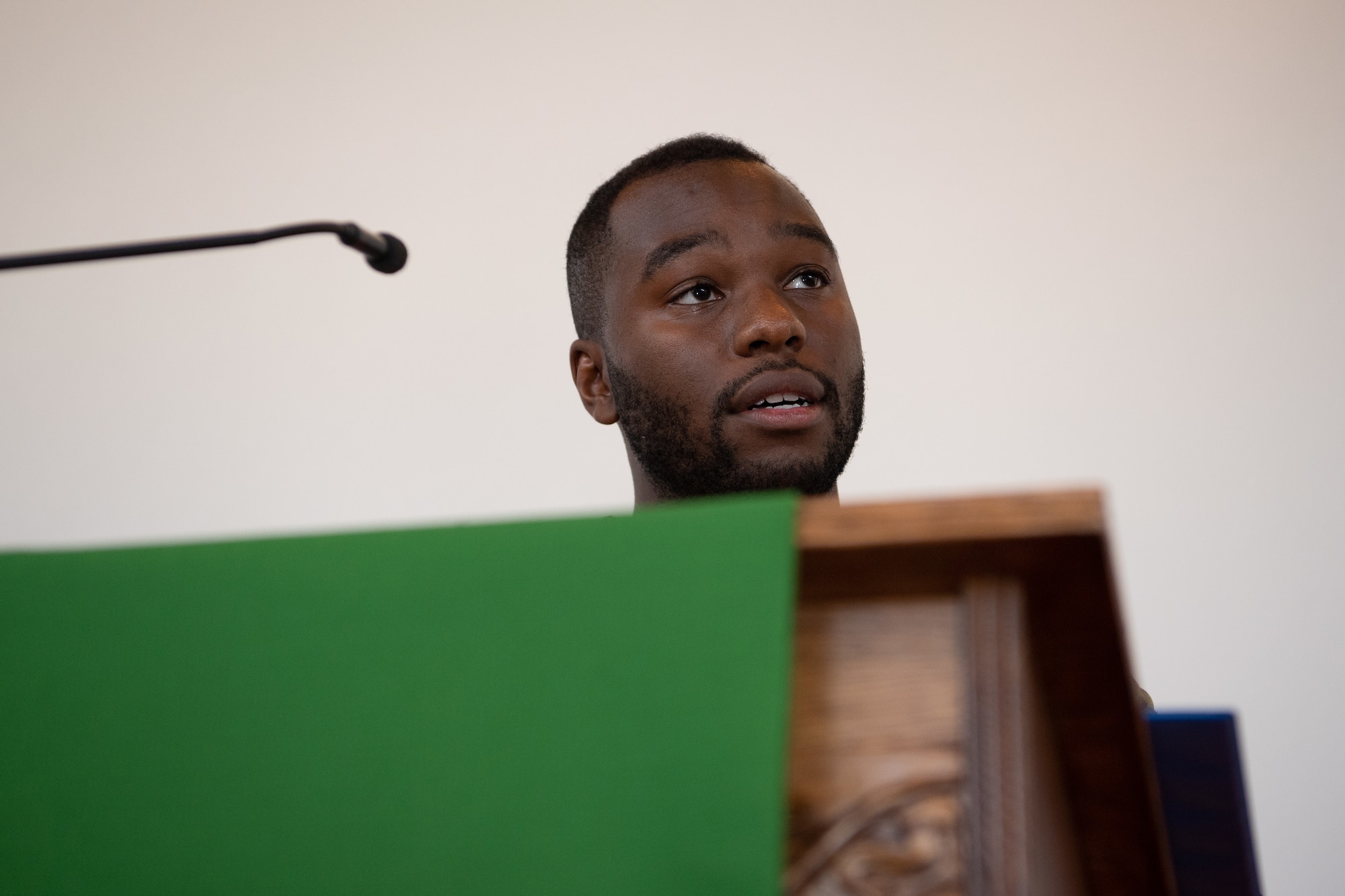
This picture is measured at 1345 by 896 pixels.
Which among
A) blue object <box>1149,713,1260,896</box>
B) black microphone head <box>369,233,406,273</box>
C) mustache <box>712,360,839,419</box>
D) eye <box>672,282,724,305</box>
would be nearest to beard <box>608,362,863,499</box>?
mustache <box>712,360,839,419</box>

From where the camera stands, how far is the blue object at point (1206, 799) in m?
0.64

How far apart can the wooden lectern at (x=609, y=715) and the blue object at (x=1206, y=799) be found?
0.09m

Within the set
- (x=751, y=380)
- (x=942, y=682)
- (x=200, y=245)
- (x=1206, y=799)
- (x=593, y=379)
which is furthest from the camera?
(x=593, y=379)

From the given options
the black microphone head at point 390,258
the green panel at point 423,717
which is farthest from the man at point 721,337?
the green panel at point 423,717

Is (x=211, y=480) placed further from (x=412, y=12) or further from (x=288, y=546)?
(x=288, y=546)

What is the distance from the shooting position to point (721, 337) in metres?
1.40

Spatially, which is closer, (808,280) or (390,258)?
(390,258)

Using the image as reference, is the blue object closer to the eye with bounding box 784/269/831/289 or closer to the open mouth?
the open mouth

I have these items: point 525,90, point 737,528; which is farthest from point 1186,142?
point 737,528

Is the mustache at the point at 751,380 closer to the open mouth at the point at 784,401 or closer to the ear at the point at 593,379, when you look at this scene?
the open mouth at the point at 784,401

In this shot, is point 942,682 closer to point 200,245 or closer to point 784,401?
point 200,245

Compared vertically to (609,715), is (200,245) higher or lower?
higher

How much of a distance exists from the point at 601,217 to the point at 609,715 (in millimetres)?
1283

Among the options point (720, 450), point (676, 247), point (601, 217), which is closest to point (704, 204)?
point (676, 247)
